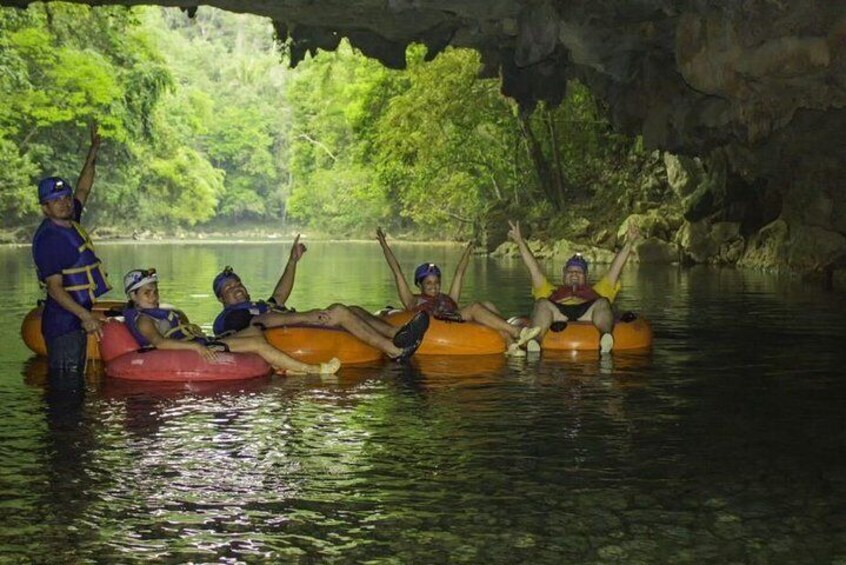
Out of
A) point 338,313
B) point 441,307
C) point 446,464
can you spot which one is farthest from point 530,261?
point 446,464

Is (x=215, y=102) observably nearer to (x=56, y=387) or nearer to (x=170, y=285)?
(x=170, y=285)

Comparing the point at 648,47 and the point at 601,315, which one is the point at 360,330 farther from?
the point at 648,47

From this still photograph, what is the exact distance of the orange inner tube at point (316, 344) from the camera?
37.1 ft

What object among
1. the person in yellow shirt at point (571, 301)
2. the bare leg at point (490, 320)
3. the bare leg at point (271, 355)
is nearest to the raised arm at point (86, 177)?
the bare leg at point (271, 355)

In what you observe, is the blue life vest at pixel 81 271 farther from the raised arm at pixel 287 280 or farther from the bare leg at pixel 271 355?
the raised arm at pixel 287 280

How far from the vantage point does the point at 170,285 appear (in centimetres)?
2467

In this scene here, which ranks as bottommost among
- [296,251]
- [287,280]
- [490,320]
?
[490,320]

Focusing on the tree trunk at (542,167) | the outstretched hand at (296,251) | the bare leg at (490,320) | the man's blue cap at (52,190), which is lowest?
the bare leg at (490,320)

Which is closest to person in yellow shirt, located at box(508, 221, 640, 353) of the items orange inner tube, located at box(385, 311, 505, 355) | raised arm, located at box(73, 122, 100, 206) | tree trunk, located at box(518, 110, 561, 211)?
orange inner tube, located at box(385, 311, 505, 355)

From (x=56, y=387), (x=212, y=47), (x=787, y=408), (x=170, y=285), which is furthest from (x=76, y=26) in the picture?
(x=212, y=47)

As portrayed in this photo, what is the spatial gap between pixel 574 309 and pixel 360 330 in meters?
2.41

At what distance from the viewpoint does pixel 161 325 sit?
421 inches

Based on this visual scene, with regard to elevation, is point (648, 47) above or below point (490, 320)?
above

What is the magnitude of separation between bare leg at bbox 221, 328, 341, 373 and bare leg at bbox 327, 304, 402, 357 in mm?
906
